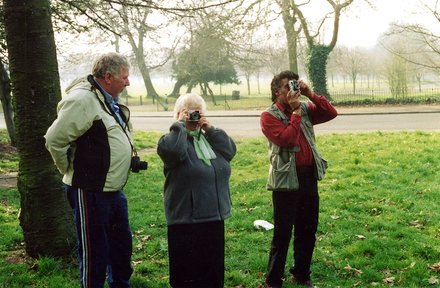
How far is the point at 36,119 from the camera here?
464 centimetres

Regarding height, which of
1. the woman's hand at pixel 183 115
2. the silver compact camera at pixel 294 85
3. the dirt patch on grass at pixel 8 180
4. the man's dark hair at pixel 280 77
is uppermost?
the man's dark hair at pixel 280 77

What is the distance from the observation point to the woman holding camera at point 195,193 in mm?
3580

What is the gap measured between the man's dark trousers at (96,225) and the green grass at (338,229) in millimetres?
769

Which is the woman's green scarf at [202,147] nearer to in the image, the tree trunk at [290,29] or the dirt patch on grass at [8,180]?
the dirt patch on grass at [8,180]

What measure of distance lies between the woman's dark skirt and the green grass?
88 centimetres

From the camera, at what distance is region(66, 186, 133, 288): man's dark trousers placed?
3660 millimetres

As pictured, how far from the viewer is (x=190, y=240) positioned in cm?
367

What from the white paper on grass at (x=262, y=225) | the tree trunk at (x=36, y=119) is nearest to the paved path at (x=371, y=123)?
the white paper on grass at (x=262, y=225)

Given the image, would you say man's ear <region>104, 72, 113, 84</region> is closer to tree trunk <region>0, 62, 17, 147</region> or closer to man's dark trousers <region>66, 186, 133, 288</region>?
man's dark trousers <region>66, 186, 133, 288</region>

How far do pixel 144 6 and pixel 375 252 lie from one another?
14.4 feet

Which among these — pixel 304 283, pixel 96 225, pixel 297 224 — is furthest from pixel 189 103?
pixel 304 283

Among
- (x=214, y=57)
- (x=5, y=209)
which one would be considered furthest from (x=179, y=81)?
(x=5, y=209)

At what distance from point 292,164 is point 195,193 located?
104cm

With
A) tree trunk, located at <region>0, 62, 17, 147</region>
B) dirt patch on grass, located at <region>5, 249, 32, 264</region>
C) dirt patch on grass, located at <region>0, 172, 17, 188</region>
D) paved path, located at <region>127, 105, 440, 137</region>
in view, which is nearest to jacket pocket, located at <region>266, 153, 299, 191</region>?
dirt patch on grass, located at <region>5, 249, 32, 264</region>
